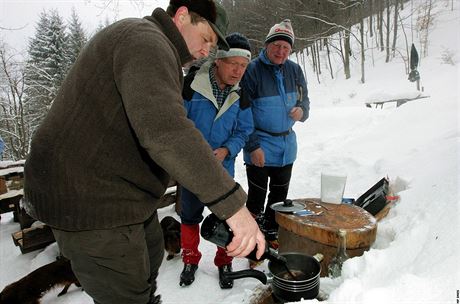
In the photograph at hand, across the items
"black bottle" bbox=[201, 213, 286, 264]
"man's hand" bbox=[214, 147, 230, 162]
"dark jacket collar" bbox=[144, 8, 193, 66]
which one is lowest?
"man's hand" bbox=[214, 147, 230, 162]

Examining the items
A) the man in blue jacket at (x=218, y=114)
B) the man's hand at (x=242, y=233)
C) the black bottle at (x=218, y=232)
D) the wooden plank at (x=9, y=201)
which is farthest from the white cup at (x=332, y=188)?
the wooden plank at (x=9, y=201)

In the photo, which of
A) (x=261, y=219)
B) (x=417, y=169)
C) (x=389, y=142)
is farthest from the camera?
(x=389, y=142)

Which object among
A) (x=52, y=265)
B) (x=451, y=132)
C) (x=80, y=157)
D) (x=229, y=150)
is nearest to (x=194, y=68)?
(x=229, y=150)

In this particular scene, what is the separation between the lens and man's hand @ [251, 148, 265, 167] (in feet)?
10.1

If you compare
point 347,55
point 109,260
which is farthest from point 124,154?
point 347,55

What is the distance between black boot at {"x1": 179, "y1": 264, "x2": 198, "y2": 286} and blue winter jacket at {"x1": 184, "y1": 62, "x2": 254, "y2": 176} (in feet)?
3.10

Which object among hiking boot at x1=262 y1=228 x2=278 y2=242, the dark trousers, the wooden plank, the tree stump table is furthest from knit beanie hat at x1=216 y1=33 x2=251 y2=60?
the wooden plank

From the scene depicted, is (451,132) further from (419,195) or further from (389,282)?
(389,282)

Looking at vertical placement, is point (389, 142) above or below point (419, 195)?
below

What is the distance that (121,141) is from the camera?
1.27 meters

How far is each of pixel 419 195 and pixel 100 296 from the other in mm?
2742

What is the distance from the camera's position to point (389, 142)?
5.86 m

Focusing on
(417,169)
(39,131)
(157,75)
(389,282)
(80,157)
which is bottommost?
(417,169)

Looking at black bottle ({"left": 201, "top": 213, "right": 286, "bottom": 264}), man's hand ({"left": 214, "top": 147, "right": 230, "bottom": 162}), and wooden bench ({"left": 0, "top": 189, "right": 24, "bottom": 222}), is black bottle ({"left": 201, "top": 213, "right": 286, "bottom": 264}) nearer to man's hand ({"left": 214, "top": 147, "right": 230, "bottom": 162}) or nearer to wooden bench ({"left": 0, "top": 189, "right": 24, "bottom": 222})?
man's hand ({"left": 214, "top": 147, "right": 230, "bottom": 162})
